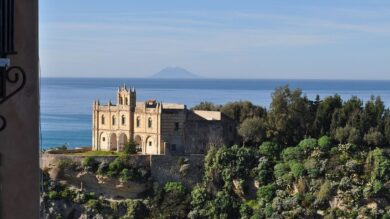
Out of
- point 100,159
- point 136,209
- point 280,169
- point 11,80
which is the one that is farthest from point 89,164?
point 11,80

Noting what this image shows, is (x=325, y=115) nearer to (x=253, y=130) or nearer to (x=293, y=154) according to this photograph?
(x=253, y=130)

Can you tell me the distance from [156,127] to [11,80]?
29.9 metres

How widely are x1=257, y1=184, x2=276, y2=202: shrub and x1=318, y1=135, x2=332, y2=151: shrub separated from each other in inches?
100

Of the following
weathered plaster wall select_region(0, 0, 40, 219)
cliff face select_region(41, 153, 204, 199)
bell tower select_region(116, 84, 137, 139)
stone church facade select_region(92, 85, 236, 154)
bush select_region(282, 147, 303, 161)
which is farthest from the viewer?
bell tower select_region(116, 84, 137, 139)

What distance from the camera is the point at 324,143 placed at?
3256cm

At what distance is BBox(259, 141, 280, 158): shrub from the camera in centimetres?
3291

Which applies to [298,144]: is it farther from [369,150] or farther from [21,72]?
[21,72]

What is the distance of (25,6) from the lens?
3963 mm

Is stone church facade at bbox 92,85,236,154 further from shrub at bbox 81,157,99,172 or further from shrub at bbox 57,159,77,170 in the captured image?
shrub at bbox 57,159,77,170

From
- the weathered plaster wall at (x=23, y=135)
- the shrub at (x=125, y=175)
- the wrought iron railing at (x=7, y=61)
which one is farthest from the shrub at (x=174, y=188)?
the wrought iron railing at (x=7, y=61)

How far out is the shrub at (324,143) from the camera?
32469 mm

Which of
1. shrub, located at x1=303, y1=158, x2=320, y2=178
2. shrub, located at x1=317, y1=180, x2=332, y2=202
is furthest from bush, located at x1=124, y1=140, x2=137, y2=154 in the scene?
shrub, located at x1=317, y1=180, x2=332, y2=202

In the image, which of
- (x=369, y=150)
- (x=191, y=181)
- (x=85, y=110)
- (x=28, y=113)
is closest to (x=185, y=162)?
(x=191, y=181)

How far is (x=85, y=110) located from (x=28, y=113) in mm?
95795
